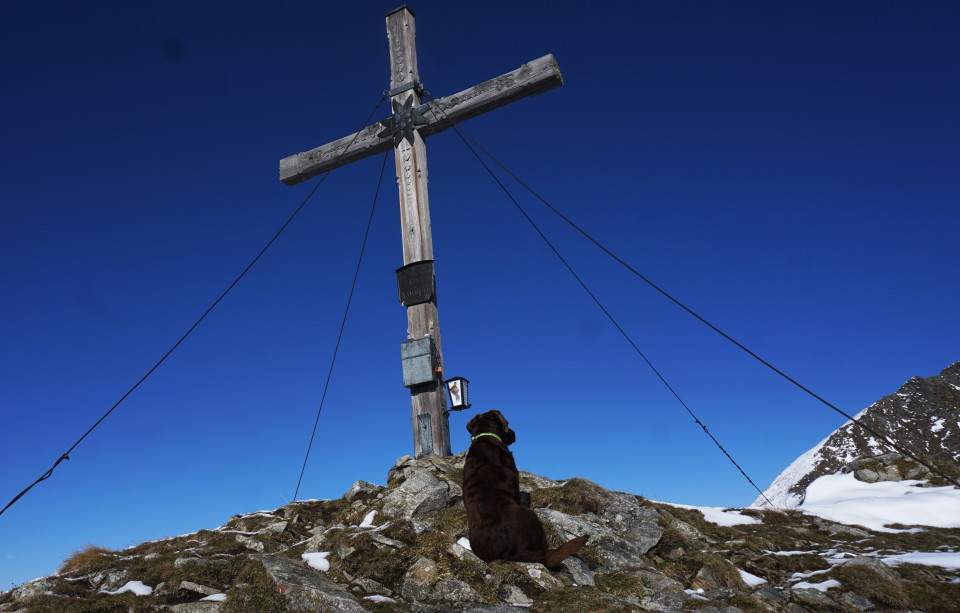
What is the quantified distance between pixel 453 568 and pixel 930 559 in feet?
25.8

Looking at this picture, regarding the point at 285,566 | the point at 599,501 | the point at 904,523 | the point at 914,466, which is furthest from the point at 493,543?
the point at 914,466

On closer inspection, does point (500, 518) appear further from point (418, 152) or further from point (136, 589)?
point (418, 152)

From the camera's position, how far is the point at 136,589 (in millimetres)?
6535

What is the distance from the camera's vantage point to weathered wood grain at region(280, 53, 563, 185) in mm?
10555

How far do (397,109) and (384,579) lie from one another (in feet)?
29.2

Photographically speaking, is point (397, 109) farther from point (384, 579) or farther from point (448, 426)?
point (384, 579)

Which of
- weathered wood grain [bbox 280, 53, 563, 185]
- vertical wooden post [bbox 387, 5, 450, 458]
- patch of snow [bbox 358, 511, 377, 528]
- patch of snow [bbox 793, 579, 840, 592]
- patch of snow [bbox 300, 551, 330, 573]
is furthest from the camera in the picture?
weathered wood grain [bbox 280, 53, 563, 185]

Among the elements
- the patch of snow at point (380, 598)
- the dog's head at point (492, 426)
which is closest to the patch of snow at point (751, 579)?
the dog's head at point (492, 426)

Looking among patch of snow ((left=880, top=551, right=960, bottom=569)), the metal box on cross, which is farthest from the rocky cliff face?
the metal box on cross

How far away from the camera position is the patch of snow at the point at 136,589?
21.1 ft

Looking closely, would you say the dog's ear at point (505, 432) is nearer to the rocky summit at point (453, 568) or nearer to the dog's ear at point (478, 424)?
the dog's ear at point (478, 424)

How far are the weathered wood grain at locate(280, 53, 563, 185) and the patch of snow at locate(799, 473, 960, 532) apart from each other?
11697mm

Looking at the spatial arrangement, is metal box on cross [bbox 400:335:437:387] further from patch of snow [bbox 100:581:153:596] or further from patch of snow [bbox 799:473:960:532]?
patch of snow [bbox 799:473:960:532]

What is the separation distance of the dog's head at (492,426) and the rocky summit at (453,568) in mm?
1269
